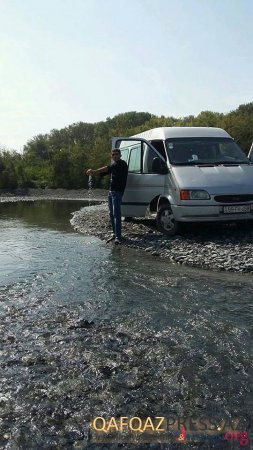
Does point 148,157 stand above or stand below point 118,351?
above

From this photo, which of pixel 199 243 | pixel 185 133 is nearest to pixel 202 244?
pixel 199 243

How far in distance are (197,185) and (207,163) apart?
0.98 m

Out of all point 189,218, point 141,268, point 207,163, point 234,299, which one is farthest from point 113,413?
point 207,163

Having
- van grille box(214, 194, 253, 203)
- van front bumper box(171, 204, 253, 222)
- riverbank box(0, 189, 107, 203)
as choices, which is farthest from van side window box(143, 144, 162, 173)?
riverbank box(0, 189, 107, 203)

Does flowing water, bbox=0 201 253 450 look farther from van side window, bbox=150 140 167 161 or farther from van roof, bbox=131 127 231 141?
Result: van roof, bbox=131 127 231 141

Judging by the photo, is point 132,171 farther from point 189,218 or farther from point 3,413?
point 3,413

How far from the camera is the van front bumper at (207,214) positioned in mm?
9016

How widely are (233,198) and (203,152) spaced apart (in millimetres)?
1684

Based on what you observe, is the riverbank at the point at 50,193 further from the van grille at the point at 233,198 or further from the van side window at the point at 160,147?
the van grille at the point at 233,198

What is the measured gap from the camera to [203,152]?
10117mm

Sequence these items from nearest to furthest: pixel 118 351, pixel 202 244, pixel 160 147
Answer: pixel 118 351
pixel 202 244
pixel 160 147

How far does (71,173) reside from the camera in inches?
1672

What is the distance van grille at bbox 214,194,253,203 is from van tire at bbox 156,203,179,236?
46.2 inches

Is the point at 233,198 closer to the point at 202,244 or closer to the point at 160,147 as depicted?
the point at 202,244
